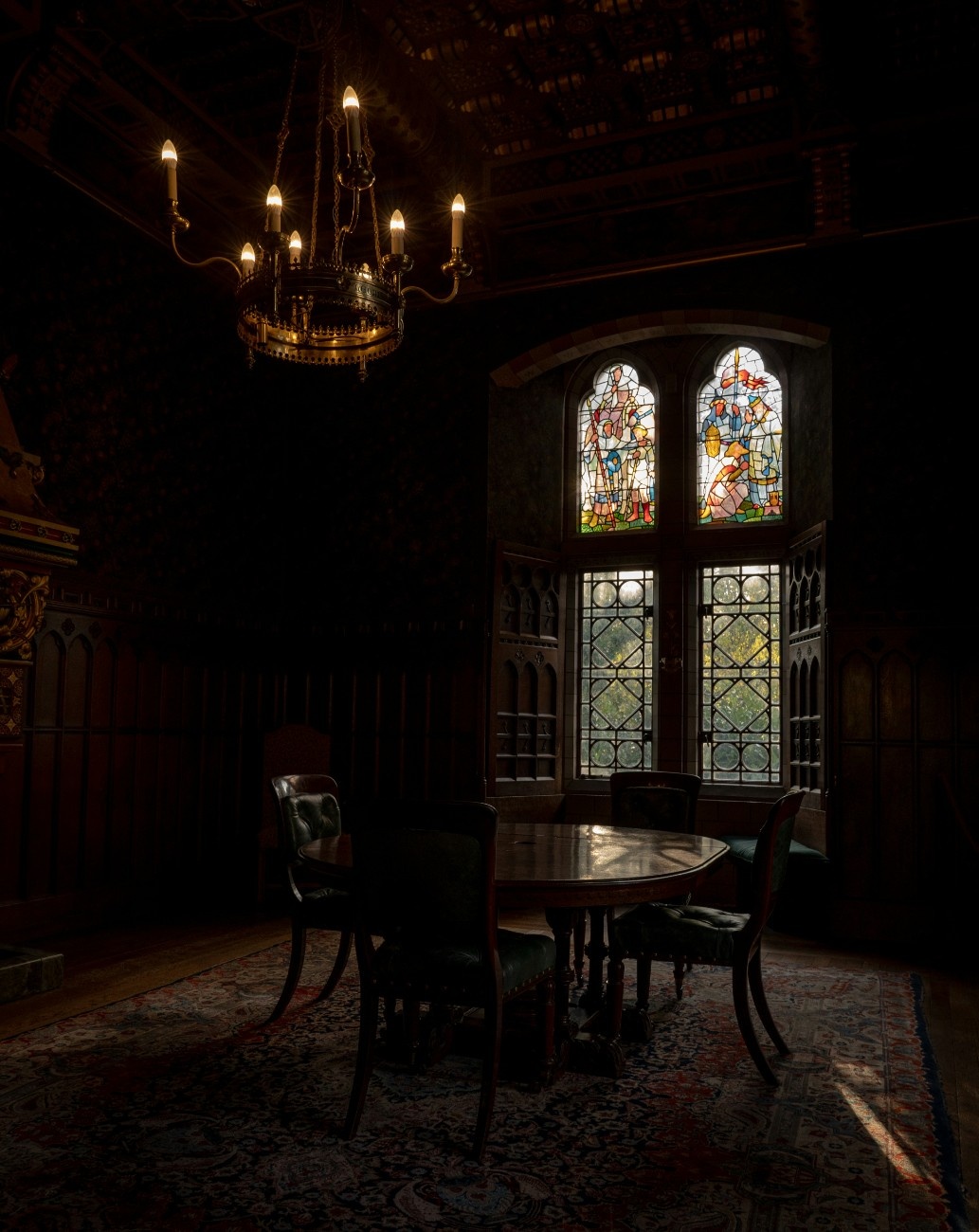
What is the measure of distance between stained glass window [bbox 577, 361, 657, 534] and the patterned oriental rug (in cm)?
456

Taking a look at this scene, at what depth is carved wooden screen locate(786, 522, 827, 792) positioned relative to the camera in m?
6.62

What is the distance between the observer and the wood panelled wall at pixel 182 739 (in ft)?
19.4

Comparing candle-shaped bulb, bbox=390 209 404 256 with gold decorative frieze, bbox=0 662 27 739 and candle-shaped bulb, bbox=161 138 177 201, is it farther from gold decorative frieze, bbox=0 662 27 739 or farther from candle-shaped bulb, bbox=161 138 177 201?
gold decorative frieze, bbox=0 662 27 739

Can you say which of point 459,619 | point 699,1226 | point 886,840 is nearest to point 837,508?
point 886,840

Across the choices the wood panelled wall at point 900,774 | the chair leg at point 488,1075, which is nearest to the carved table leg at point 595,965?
the chair leg at point 488,1075

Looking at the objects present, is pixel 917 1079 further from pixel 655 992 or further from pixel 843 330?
pixel 843 330

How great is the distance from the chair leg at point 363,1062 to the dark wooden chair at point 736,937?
111 cm

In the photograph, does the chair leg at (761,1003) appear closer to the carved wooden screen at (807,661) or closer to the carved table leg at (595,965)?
the carved table leg at (595,965)

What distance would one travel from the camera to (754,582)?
25.3ft

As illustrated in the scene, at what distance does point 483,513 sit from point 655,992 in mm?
3720

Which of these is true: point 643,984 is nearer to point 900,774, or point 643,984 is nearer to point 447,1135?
point 447,1135

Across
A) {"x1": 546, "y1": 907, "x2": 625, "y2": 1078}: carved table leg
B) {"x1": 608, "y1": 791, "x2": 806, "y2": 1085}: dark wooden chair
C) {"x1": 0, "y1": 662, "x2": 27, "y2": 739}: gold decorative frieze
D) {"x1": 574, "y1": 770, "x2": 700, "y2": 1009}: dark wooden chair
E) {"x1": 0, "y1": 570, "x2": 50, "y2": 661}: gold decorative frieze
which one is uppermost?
{"x1": 0, "y1": 570, "x2": 50, "y2": 661}: gold decorative frieze

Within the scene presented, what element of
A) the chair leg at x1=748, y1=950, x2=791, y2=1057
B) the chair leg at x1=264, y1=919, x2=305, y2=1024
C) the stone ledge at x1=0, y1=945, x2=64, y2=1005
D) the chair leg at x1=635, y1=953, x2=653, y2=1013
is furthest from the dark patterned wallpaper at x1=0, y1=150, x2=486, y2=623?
Result: the chair leg at x1=748, y1=950, x2=791, y2=1057

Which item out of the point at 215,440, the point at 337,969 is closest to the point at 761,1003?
the point at 337,969
